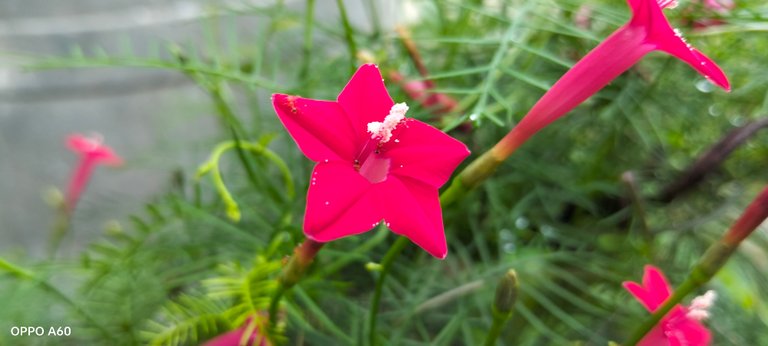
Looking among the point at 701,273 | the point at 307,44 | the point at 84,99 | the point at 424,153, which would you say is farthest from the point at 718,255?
the point at 84,99

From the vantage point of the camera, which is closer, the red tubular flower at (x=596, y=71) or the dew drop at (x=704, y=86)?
the red tubular flower at (x=596, y=71)

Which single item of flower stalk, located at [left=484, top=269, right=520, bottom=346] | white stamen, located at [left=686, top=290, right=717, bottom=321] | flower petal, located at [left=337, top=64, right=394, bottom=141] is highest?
flower petal, located at [left=337, top=64, right=394, bottom=141]

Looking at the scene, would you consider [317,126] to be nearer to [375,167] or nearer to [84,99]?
[375,167]

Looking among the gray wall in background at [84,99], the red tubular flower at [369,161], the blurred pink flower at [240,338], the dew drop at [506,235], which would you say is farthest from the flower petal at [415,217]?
the gray wall in background at [84,99]

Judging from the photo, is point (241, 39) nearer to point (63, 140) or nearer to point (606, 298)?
point (63, 140)

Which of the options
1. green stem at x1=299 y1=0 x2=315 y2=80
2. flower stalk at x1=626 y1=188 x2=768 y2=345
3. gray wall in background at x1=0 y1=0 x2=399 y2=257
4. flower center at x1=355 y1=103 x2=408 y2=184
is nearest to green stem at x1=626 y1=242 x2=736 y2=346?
flower stalk at x1=626 y1=188 x2=768 y2=345

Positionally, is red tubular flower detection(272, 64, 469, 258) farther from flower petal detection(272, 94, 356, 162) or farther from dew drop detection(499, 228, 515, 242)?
dew drop detection(499, 228, 515, 242)

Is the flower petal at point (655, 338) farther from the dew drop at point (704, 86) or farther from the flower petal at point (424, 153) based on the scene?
the dew drop at point (704, 86)
